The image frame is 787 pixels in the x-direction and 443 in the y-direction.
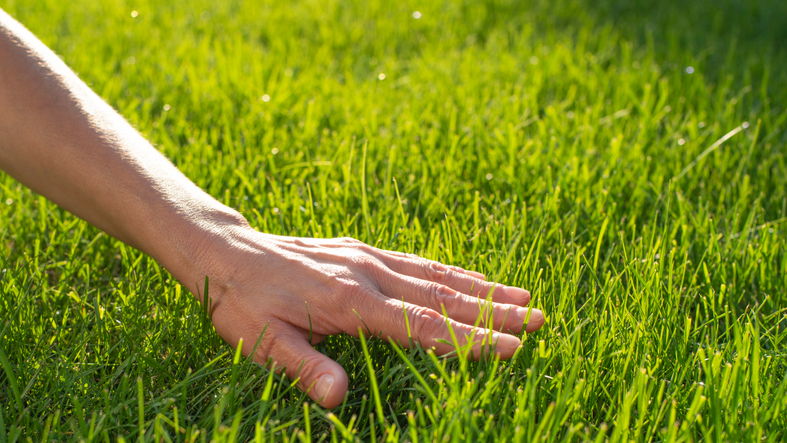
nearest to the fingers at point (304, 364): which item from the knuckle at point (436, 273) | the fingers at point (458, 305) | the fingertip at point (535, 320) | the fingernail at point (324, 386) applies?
the fingernail at point (324, 386)

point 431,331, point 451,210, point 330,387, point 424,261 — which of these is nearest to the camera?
point 330,387

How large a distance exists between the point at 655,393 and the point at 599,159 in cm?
130

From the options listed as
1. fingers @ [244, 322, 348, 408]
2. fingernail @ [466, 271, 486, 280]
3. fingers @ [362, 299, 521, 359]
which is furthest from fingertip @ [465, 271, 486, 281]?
fingers @ [244, 322, 348, 408]

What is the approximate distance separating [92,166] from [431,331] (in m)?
0.96

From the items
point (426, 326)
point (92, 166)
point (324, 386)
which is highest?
point (92, 166)

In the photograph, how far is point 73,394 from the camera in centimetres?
Result: 133

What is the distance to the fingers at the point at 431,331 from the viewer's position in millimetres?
1302

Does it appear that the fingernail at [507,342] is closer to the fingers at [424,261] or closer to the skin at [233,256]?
the skin at [233,256]

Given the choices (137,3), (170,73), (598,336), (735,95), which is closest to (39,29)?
(137,3)

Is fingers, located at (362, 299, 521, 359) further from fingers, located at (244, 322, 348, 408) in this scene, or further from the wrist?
the wrist

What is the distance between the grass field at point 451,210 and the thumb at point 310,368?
0.14 ft

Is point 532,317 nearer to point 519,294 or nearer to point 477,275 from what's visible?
point 519,294

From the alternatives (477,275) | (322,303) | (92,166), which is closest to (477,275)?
(477,275)

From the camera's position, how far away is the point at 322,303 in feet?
4.53
